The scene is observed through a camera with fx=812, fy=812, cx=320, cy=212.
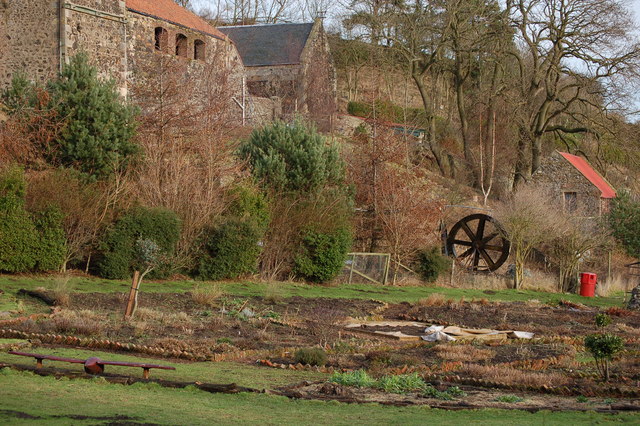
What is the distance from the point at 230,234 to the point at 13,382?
51.8ft

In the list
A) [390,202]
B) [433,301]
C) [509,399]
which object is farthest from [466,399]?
[390,202]

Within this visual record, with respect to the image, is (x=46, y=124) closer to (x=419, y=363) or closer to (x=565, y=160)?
(x=419, y=363)

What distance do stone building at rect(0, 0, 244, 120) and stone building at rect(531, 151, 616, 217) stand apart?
23.9m

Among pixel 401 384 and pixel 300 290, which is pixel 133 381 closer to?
pixel 401 384

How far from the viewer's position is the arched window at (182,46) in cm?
4222

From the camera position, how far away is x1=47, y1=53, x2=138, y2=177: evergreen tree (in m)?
24.5

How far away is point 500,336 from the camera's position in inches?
656

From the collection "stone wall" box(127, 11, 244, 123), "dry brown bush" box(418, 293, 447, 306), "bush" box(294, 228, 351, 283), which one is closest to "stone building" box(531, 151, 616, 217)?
"stone wall" box(127, 11, 244, 123)

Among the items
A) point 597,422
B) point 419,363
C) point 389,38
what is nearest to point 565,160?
point 389,38

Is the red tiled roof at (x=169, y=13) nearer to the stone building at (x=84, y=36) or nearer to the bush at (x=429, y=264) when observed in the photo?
the stone building at (x=84, y=36)

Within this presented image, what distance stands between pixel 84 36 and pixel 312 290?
14929 mm

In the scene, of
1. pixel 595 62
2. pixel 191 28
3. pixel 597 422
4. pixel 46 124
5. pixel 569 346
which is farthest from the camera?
pixel 595 62

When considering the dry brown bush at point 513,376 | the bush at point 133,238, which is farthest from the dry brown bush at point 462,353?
the bush at point 133,238

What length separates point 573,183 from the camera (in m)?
48.9
